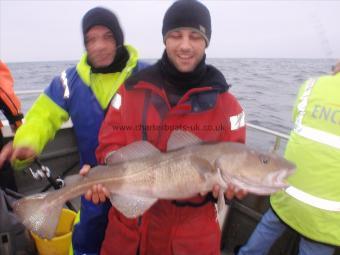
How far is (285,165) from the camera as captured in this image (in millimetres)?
2391

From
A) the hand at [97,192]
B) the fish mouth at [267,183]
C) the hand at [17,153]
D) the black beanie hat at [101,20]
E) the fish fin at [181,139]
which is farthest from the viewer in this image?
the black beanie hat at [101,20]

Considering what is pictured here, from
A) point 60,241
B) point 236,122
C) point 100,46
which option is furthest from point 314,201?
point 60,241

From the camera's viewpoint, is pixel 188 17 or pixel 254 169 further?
pixel 188 17

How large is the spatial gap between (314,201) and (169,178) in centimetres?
154

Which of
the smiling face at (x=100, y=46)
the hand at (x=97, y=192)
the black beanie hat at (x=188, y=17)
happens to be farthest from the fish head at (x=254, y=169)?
the smiling face at (x=100, y=46)

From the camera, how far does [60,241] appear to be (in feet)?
12.8

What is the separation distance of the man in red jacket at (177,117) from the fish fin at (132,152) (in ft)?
0.19

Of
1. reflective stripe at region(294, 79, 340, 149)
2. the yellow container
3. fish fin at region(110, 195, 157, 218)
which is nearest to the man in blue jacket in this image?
the yellow container

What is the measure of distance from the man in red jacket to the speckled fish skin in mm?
151

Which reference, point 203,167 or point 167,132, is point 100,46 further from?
point 203,167

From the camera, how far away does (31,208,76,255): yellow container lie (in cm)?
382

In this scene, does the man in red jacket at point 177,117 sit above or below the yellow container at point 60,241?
above

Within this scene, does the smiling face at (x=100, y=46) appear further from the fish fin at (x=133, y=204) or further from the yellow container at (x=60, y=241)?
the yellow container at (x=60, y=241)

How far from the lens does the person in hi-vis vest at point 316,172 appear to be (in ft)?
10.1
